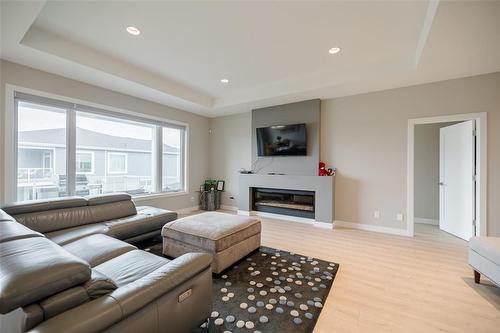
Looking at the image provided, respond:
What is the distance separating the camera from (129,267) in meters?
1.62

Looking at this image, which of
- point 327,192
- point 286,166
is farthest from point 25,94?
point 327,192

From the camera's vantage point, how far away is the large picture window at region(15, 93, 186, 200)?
10.5 feet

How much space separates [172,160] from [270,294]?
4.19 metres

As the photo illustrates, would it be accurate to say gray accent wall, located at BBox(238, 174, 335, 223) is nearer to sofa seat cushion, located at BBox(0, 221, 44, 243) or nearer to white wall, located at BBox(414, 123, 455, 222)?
white wall, located at BBox(414, 123, 455, 222)

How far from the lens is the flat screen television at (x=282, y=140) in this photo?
15.1 feet

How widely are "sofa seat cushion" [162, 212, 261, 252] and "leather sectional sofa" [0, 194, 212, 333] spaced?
2.04 ft

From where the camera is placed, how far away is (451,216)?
12.9ft

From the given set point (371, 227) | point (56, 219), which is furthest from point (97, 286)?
point (371, 227)

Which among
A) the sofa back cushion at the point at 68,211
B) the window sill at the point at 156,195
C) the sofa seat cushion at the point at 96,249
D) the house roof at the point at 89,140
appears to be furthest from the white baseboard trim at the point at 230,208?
the sofa seat cushion at the point at 96,249

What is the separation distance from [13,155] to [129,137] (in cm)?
178

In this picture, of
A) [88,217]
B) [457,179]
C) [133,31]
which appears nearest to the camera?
[133,31]

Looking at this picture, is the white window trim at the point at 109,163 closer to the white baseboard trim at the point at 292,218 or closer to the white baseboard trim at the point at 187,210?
the white baseboard trim at the point at 187,210

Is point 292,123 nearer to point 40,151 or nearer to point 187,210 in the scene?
point 187,210

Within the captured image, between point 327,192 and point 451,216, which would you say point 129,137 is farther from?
point 451,216
